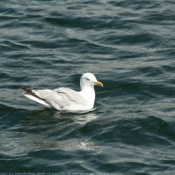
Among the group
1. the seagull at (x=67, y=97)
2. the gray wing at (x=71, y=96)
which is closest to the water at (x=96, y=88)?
the seagull at (x=67, y=97)

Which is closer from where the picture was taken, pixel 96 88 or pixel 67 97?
pixel 67 97

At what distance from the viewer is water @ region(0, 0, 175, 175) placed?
12.8m

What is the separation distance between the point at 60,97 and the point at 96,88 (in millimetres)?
2072

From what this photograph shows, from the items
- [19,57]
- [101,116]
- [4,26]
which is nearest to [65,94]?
[101,116]

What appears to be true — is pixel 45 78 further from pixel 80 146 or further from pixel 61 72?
pixel 80 146

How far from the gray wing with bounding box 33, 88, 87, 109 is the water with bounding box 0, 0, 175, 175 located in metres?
0.27

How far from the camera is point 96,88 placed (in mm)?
16688

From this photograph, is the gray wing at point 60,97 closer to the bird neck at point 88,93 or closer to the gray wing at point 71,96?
the gray wing at point 71,96

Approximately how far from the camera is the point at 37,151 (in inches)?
512

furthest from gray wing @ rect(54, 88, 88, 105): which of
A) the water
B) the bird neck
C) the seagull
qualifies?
the water

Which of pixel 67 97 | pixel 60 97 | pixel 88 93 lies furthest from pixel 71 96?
pixel 88 93

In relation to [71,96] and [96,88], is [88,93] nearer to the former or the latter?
[71,96]

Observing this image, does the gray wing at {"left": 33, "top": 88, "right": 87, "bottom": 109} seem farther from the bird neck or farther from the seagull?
the bird neck

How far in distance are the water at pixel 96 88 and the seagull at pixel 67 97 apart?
7.5 inches
